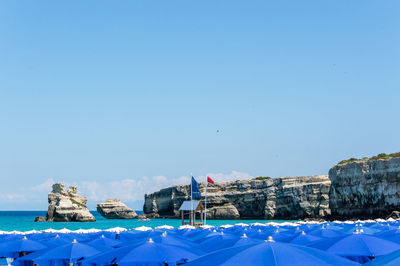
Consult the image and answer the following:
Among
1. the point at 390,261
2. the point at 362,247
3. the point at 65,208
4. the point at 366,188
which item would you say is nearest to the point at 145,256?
the point at 362,247

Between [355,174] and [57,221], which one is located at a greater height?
[355,174]

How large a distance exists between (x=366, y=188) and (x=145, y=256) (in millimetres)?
66293

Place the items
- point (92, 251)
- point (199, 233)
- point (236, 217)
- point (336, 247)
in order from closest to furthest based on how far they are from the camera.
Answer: point (336, 247), point (92, 251), point (199, 233), point (236, 217)

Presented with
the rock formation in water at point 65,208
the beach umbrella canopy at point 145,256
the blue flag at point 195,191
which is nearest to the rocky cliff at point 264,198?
the rock formation in water at point 65,208

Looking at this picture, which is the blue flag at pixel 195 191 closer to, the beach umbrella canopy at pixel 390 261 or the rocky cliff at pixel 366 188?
the rocky cliff at pixel 366 188

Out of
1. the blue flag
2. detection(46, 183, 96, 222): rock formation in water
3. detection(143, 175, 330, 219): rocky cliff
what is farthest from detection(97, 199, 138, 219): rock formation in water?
the blue flag

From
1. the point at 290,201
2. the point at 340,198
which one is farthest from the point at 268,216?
the point at 340,198

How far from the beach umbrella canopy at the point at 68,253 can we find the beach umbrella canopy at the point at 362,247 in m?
8.84

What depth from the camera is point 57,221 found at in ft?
340

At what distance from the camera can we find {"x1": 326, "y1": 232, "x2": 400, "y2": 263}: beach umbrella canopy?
13.2 metres

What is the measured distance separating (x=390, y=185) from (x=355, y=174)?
689 centimetres

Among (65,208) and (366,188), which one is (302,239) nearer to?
(366,188)

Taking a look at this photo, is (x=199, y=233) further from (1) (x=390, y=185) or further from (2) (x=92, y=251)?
(1) (x=390, y=185)

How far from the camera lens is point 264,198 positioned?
Answer: 353ft
